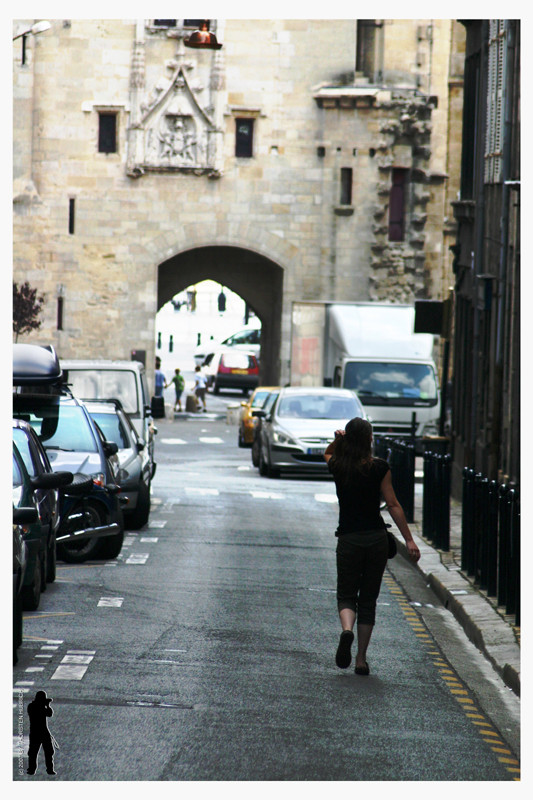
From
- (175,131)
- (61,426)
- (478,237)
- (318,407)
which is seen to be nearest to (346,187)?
(175,131)

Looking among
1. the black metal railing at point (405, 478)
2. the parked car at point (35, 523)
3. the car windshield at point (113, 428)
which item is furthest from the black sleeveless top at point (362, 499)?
the black metal railing at point (405, 478)

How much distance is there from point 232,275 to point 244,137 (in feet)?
16.9

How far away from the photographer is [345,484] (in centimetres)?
904

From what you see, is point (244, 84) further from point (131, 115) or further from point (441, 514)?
point (441, 514)

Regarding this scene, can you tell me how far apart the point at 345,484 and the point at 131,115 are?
1447 inches

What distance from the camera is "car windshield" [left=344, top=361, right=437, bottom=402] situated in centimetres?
3133

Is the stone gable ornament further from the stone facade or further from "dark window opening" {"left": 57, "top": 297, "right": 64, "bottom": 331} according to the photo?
"dark window opening" {"left": 57, "top": 297, "right": 64, "bottom": 331}

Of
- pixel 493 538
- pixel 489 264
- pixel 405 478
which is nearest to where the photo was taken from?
pixel 493 538

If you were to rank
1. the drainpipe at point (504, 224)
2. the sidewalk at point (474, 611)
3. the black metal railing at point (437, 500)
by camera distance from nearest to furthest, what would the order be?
the sidewalk at point (474, 611) → the black metal railing at point (437, 500) → the drainpipe at point (504, 224)

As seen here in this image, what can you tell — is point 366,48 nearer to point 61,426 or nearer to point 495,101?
point 495,101

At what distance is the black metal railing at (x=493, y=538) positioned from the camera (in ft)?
35.9

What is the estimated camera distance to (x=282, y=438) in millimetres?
25547

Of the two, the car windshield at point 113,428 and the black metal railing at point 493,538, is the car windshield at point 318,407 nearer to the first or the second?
the car windshield at point 113,428

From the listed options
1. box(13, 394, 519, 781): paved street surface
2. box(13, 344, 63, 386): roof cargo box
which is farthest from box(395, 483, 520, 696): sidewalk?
box(13, 344, 63, 386): roof cargo box
